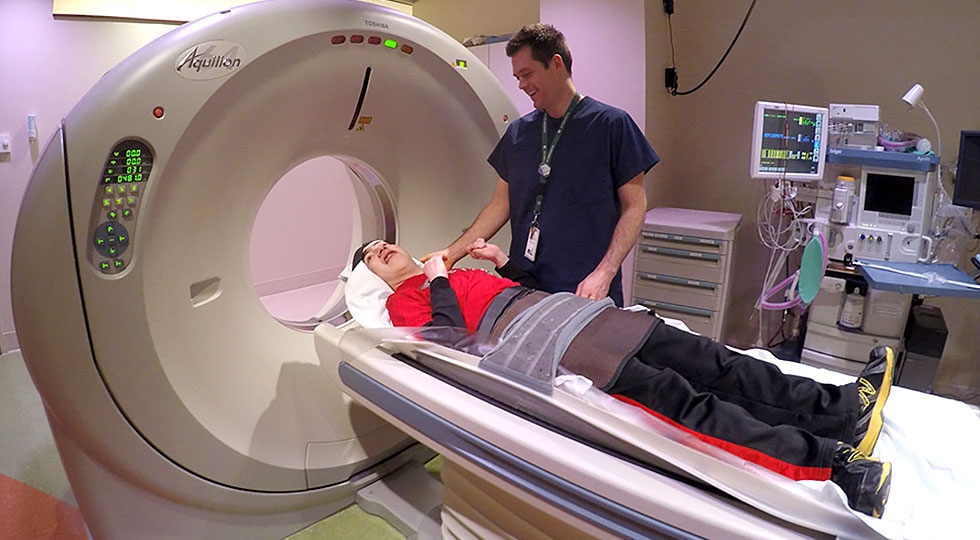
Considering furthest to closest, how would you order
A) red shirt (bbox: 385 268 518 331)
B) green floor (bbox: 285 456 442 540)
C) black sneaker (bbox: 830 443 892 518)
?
green floor (bbox: 285 456 442 540)
red shirt (bbox: 385 268 518 331)
black sneaker (bbox: 830 443 892 518)

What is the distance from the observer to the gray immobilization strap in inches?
51.0

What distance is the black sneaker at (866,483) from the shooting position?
0.91m

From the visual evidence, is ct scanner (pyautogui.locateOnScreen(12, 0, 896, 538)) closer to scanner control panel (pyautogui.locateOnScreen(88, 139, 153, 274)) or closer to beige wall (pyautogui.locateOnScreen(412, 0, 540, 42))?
scanner control panel (pyautogui.locateOnScreen(88, 139, 153, 274))

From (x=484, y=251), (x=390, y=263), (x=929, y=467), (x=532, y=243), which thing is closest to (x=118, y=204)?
(x=390, y=263)

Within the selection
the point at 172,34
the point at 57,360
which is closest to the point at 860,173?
the point at 172,34

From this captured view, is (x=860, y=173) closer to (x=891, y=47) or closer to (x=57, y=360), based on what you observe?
(x=891, y=47)

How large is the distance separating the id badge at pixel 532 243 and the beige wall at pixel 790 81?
4.96ft

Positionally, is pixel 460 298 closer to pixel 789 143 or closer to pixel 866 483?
pixel 866 483

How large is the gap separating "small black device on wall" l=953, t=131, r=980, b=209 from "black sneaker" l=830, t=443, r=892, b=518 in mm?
1806

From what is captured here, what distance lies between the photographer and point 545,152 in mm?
1852

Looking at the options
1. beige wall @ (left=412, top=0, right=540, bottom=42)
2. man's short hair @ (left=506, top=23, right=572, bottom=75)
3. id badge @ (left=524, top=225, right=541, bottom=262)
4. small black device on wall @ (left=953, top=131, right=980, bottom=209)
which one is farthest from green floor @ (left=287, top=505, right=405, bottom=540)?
beige wall @ (left=412, top=0, right=540, bottom=42)

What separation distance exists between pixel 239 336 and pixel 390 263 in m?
0.48

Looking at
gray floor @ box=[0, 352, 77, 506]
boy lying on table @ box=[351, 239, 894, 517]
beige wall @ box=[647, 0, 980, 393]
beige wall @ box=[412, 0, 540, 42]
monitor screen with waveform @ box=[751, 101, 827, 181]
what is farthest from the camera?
beige wall @ box=[412, 0, 540, 42]

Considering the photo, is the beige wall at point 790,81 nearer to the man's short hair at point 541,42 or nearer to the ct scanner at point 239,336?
the man's short hair at point 541,42
